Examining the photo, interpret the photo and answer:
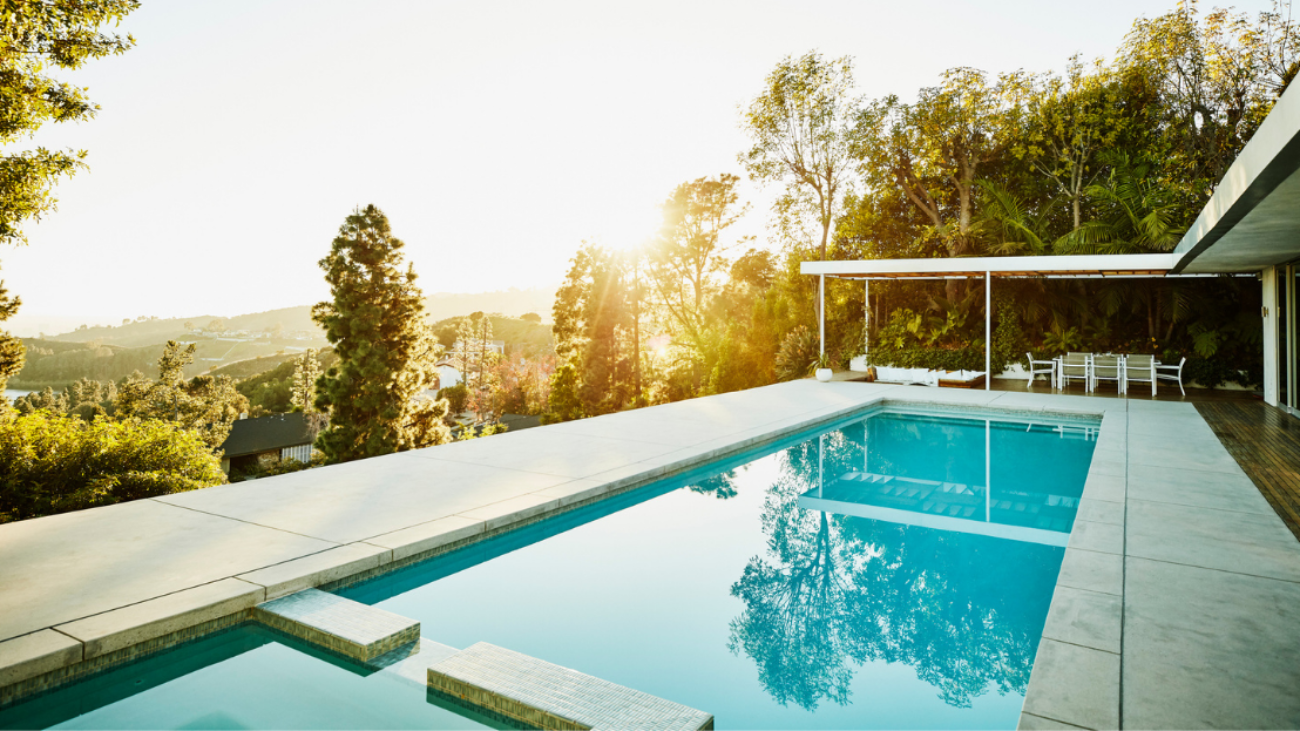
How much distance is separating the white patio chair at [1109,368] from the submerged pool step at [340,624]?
42.9ft

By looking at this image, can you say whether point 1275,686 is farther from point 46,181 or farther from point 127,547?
point 46,181

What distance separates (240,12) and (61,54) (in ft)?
26.8

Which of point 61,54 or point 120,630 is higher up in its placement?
point 61,54

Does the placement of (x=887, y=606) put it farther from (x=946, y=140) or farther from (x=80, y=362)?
(x=80, y=362)

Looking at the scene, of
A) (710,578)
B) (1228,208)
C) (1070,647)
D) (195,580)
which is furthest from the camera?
(1228,208)

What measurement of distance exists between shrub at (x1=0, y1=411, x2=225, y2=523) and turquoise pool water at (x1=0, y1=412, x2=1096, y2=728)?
14.0 feet

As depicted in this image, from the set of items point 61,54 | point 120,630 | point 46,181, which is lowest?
point 120,630

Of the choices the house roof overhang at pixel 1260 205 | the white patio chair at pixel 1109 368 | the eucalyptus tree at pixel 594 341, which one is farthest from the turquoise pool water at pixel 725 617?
the eucalyptus tree at pixel 594 341

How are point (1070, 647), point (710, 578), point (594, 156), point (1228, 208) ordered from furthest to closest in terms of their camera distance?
1. point (594, 156)
2. point (1228, 208)
3. point (710, 578)
4. point (1070, 647)

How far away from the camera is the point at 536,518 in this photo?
16.9 ft

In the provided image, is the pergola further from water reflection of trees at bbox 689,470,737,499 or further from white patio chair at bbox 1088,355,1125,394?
water reflection of trees at bbox 689,470,737,499

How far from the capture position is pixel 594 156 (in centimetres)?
2917

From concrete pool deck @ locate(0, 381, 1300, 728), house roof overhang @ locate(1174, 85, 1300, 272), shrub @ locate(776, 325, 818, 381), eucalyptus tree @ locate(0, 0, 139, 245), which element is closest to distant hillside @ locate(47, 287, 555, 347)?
shrub @ locate(776, 325, 818, 381)

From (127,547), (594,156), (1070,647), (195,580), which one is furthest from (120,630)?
(594,156)
